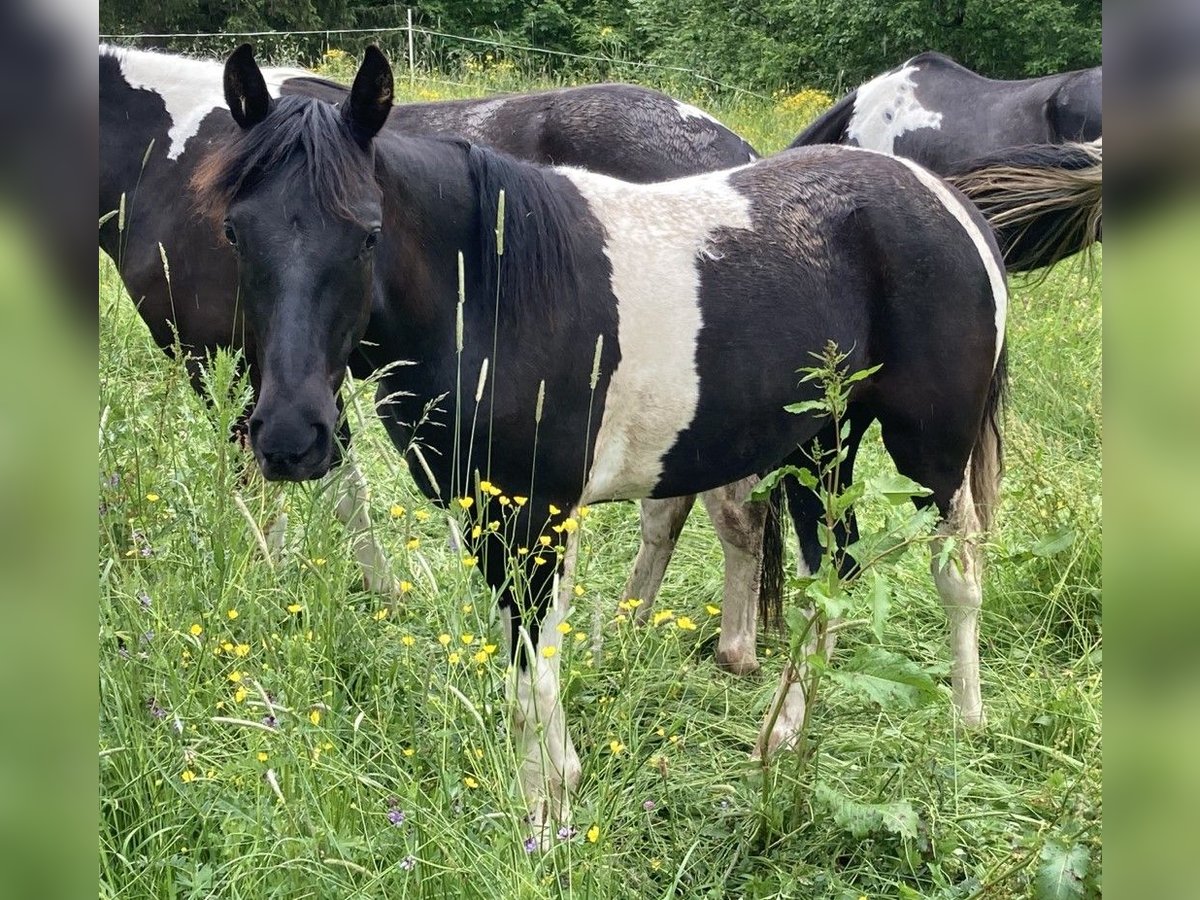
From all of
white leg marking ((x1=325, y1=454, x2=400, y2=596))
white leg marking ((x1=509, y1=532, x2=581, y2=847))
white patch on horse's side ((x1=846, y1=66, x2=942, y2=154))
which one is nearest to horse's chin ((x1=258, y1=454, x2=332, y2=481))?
white leg marking ((x1=325, y1=454, x2=400, y2=596))

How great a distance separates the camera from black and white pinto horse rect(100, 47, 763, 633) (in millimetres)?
3461

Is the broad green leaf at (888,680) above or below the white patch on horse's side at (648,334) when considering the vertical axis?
below

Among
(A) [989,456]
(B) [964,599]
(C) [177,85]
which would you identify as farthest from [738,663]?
(C) [177,85]

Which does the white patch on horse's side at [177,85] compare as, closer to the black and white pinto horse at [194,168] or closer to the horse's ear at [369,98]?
the black and white pinto horse at [194,168]

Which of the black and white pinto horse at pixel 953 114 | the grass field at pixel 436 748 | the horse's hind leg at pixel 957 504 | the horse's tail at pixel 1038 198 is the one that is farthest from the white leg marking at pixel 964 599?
the black and white pinto horse at pixel 953 114

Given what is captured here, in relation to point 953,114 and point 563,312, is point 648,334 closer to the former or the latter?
point 563,312

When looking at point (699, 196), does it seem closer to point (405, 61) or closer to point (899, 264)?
point (899, 264)

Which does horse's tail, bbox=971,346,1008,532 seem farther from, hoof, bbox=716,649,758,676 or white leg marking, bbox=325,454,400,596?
white leg marking, bbox=325,454,400,596

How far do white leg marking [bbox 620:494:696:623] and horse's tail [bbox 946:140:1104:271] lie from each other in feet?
5.21

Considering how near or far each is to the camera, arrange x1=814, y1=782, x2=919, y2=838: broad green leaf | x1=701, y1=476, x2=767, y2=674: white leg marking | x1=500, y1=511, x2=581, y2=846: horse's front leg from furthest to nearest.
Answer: x1=701, y1=476, x2=767, y2=674: white leg marking → x1=500, y1=511, x2=581, y2=846: horse's front leg → x1=814, y1=782, x2=919, y2=838: broad green leaf

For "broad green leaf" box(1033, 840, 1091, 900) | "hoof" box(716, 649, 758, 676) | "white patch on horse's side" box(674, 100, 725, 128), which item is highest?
"white patch on horse's side" box(674, 100, 725, 128)

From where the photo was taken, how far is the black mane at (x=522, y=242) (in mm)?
2562

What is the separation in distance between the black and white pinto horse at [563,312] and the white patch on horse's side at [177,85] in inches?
53.5
